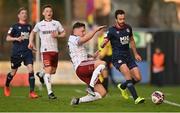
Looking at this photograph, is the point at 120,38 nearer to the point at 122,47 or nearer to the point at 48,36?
the point at 122,47

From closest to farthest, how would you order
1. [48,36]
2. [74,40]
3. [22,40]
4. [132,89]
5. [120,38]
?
[74,40] → [132,89] → [120,38] → [48,36] → [22,40]

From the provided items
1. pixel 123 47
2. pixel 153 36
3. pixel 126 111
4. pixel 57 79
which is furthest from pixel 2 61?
pixel 126 111

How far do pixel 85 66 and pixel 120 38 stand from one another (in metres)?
1.42

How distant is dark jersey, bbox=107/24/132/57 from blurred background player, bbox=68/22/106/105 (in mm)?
981

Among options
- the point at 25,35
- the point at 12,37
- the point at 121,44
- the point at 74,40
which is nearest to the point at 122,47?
the point at 121,44

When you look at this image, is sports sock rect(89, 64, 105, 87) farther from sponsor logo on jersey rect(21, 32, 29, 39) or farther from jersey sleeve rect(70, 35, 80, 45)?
sponsor logo on jersey rect(21, 32, 29, 39)

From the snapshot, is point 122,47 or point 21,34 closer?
point 122,47

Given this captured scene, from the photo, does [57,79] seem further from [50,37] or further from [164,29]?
[50,37]

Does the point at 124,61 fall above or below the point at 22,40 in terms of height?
below

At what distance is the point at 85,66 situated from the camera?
44.4 ft

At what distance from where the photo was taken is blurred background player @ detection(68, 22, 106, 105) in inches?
524

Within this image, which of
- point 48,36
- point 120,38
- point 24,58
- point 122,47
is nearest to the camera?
point 120,38

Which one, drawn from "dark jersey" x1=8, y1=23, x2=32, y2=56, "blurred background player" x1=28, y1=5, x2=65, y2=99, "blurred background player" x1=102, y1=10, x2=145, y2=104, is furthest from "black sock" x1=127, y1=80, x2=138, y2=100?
"dark jersey" x1=8, y1=23, x2=32, y2=56

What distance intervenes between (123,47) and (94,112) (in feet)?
9.48
